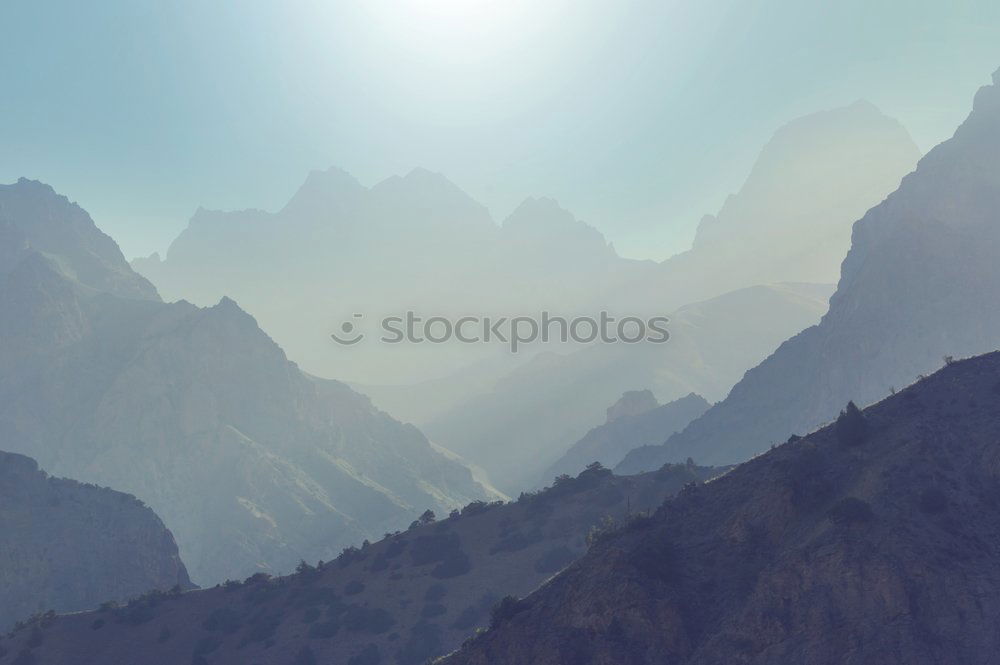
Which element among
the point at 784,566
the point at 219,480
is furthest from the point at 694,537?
the point at 219,480

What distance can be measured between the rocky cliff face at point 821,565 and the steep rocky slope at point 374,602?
73.4ft

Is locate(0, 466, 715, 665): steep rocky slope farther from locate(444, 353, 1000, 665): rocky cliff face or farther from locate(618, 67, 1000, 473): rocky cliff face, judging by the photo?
locate(618, 67, 1000, 473): rocky cliff face

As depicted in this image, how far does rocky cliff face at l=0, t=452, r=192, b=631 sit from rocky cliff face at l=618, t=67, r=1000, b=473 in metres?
98.5

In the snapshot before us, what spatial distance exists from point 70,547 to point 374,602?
68.7 m

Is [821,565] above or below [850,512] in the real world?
below

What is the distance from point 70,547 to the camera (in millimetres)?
110438

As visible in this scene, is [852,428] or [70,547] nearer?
[852,428]

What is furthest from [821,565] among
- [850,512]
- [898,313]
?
[898,313]

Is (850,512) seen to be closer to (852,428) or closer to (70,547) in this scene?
(852,428)

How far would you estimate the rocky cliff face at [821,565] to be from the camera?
88.8 ft

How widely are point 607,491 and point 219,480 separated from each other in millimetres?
140415

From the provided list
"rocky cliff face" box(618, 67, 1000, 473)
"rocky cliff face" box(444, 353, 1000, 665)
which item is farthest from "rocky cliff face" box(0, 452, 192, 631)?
"rocky cliff face" box(618, 67, 1000, 473)

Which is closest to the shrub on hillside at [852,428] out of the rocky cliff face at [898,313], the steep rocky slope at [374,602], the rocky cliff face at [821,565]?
the rocky cliff face at [821,565]

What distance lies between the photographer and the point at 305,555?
167 metres
